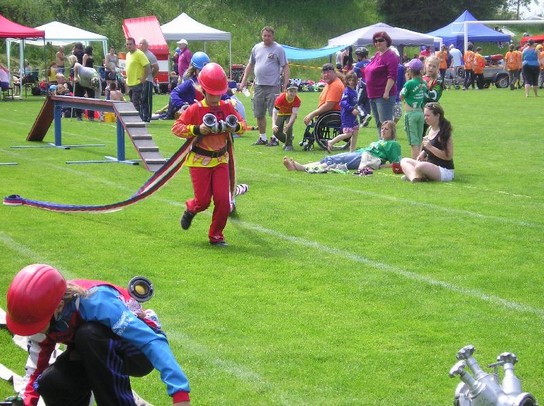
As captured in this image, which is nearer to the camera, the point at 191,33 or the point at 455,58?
the point at 191,33

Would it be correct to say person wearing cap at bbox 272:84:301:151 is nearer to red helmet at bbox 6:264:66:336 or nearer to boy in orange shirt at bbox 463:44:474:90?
red helmet at bbox 6:264:66:336

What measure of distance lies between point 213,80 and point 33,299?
5907mm

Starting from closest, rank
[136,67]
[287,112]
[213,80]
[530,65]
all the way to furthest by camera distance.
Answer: [213,80], [287,112], [136,67], [530,65]

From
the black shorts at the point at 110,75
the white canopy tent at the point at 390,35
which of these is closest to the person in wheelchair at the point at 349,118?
the black shorts at the point at 110,75

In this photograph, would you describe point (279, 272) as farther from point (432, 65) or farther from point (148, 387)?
point (432, 65)

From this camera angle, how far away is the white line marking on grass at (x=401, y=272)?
746 cm

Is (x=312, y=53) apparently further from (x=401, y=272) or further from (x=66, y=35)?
(x=401, y=272)

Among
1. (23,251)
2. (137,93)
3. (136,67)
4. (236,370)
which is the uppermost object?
(136,67)

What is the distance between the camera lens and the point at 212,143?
9852 mm

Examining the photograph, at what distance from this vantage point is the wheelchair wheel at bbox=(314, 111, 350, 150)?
61.0ft

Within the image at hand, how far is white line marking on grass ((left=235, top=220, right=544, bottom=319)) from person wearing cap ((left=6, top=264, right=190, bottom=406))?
3.70 m

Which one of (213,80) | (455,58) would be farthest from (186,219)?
(455,58)

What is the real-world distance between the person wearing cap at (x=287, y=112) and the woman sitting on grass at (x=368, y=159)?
2.98m

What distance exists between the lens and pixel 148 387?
5762 millimetres
